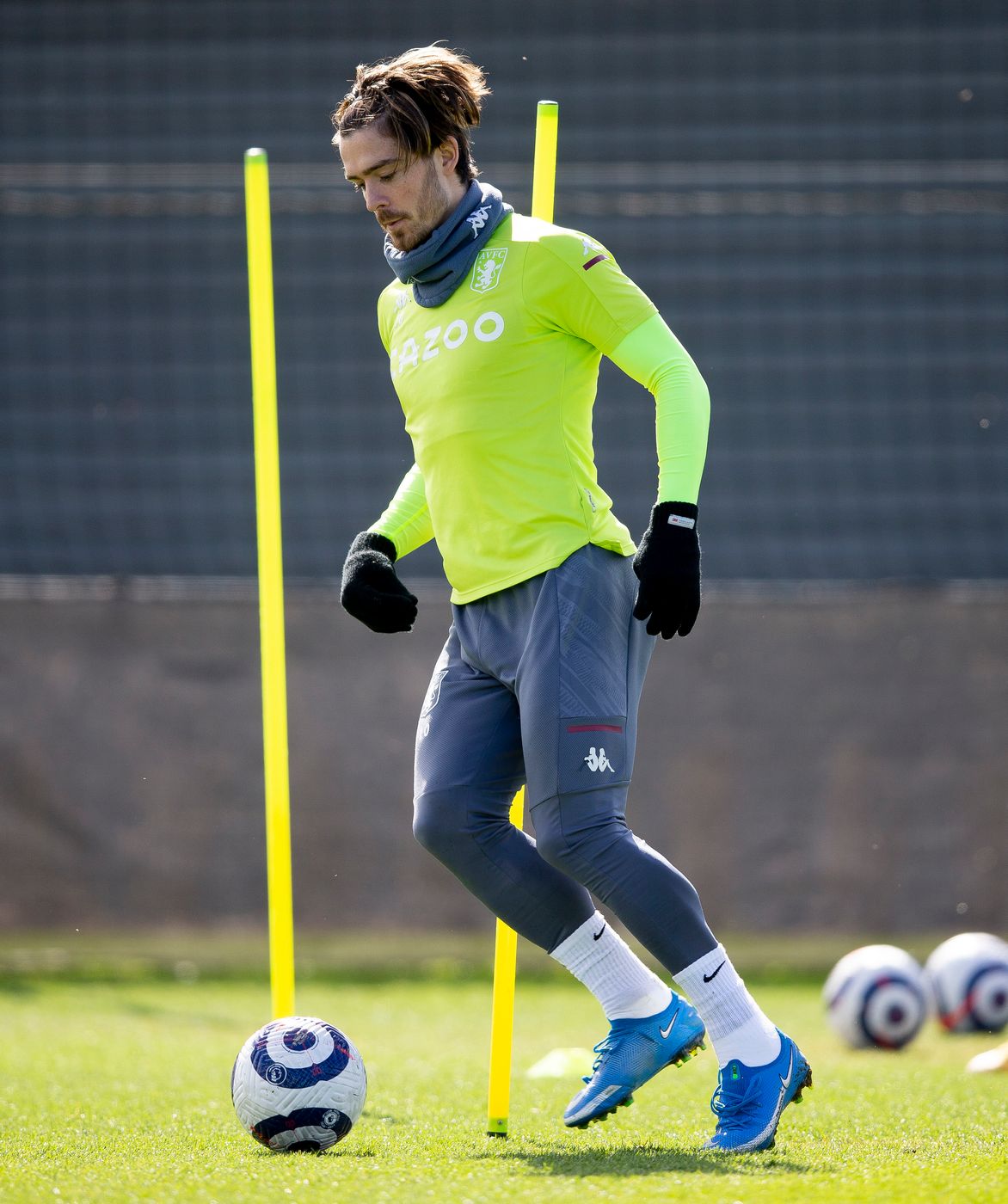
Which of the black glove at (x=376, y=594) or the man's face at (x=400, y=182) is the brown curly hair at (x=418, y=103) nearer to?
the man's face at (x=400, y=182)

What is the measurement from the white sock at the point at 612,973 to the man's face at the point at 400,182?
142cm

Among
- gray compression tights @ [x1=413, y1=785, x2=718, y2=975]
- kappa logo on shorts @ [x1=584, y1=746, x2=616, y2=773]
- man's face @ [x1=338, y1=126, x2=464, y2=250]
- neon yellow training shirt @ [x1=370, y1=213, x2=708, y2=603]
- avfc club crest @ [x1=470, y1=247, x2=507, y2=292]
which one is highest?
man's face @ [x1=338, y1=126, x2=464, y2=250]

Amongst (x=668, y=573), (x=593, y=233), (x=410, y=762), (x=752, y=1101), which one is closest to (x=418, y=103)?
(x=668, y=573)

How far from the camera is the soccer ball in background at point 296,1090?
2.96 meters

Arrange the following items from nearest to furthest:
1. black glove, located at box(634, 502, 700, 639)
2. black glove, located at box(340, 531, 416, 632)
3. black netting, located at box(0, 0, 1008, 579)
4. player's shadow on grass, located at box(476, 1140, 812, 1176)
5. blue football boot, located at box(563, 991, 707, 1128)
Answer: player's shadow on grass, located at box(476, 1140, 812, 1176)
black glove, located at box(634, 502, 700, 639)
blue football boot, located at box(563, 991, 707, 1128)
black glove, located at box(340, 531, 416, 632)
black netting, located at box(0, 0, 1008, 579)

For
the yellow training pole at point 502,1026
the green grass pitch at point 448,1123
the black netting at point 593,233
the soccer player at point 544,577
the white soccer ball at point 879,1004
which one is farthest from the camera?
the black netting at point 593,233

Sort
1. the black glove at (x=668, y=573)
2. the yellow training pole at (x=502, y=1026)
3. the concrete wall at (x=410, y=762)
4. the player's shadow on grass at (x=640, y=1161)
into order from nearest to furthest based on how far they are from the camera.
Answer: the player's shadow on grass at (x=640, y=1161) < the black glove at (x=668, y=573) < the yellow training pole at (x=502, y=1026) < the concrete wall at (x=410, y=762)

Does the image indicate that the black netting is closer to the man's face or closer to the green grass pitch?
the green grass pitch

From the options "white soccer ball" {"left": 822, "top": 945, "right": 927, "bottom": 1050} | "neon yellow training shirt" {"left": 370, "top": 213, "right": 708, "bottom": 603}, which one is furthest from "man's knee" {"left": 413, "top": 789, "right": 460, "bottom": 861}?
"white soccer ball" {"left": 822, "top": 945, "right": 927, "bottom": 1050}

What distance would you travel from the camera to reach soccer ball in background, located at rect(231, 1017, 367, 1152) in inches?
116

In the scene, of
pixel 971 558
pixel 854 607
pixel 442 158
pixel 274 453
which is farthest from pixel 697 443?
pixel 971 558

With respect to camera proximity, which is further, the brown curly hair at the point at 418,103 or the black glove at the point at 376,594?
the black glove at the point at 376,594

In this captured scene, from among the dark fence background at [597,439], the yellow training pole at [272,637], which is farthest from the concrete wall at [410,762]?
the yellow training pole at [272,637]

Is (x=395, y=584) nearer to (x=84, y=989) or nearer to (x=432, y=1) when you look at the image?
(x=84, y=989)
